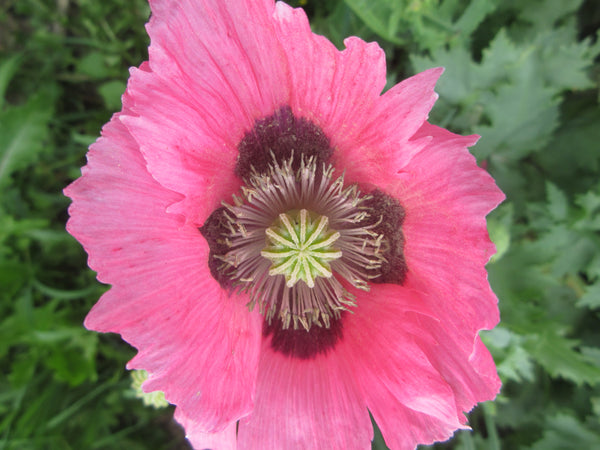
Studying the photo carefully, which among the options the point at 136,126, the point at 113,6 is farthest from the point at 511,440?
the point at 113,6

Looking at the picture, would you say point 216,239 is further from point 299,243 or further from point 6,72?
point 6,72

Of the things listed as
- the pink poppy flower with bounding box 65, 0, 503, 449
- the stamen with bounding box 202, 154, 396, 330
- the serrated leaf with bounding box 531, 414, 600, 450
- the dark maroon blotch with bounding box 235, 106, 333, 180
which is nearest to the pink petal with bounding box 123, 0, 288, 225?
the pink poppy flower with bounding box 65, 0, 503, 449

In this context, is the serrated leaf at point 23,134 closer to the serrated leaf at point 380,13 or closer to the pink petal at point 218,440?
the serrated leaf at point 380,13

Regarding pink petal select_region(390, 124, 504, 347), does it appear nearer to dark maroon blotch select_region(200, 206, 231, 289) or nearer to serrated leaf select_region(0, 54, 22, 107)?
dark maroon blotch select_region(200, 206, 231, 289)

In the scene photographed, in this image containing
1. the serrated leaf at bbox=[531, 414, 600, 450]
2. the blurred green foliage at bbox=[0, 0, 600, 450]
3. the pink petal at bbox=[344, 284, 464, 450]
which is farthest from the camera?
the serrated leaf at bbox=[531, 414, 600, 450]

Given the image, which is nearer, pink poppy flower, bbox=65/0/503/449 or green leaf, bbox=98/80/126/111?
pink poppy flower, bbox=65/0/503/449

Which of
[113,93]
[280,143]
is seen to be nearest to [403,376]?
[280,143]
